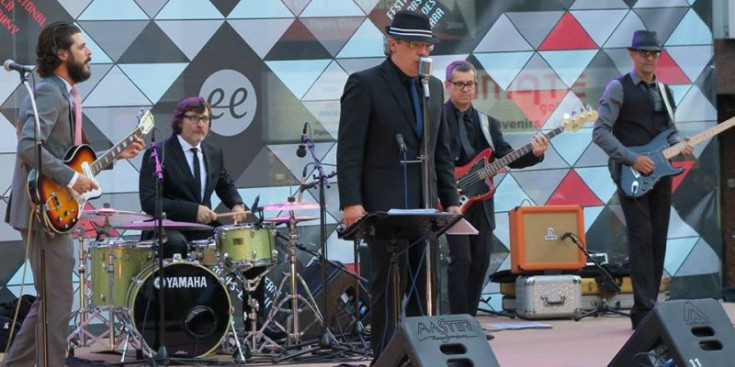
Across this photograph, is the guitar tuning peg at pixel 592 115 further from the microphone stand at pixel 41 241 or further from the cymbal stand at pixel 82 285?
the microphone stand at pixel 41 241

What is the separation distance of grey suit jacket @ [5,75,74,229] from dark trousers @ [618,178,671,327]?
429cm

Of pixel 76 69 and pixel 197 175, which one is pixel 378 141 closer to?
pixel 76 69

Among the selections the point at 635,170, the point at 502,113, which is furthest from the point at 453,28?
the point at 635,170

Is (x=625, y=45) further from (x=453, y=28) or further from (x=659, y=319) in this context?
(x=659, y=319)

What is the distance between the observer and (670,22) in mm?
11055

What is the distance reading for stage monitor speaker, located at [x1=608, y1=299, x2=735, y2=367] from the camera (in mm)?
5109

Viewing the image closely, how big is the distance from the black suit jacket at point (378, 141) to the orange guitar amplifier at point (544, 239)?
14.5 ft

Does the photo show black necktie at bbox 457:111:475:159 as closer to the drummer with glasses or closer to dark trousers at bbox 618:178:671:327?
dark trousers at bbox 618:178:671:327

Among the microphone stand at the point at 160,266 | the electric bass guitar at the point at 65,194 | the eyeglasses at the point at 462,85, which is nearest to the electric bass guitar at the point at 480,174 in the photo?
the eyeglasses at the point at 462,85

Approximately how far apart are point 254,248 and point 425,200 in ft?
8.27

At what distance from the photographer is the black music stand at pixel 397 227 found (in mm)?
5512

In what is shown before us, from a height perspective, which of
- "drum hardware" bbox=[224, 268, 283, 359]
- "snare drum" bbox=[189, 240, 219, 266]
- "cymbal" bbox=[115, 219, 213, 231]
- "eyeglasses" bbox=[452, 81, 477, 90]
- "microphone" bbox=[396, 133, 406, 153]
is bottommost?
"drum hardware" bbox=[224, 268, 283, 359]

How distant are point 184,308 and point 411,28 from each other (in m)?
3.06

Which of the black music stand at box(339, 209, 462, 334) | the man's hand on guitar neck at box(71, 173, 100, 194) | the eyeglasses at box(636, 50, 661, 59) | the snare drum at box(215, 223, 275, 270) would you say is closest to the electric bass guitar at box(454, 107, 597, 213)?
the eyeglasses at box(636, 50, 661, 59)
